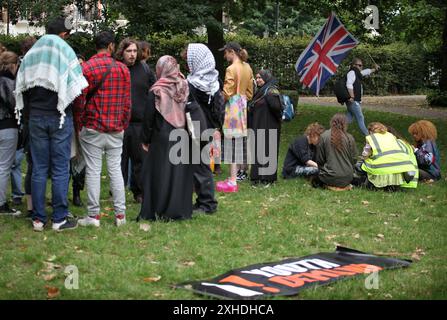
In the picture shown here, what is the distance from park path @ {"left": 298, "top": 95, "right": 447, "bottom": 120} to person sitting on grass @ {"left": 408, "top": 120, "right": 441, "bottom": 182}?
1137 centimetres

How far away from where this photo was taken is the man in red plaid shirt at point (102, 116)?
851 cm

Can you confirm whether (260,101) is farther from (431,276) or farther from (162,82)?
(431,276)

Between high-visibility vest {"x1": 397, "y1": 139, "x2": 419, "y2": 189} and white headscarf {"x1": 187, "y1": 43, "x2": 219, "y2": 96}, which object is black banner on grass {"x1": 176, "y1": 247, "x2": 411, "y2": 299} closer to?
white headscarf {"x1": 187, "y1": 43, "x2": 219, "y2": 96}

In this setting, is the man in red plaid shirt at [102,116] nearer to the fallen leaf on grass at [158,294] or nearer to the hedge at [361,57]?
the fallen leaf on grass at [158,294]

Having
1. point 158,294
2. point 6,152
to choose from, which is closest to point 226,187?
point 6,152

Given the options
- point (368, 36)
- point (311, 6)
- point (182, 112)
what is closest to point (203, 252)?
point (182, 112)

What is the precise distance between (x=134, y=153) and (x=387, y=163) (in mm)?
3666

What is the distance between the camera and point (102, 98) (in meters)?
8.55

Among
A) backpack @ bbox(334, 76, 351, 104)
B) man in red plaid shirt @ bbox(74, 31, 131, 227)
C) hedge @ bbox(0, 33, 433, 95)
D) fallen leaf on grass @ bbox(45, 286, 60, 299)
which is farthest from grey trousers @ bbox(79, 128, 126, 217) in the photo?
hedge @ bbox(0, 33, 433, 95)

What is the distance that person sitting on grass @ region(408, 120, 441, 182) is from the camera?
40.0ft

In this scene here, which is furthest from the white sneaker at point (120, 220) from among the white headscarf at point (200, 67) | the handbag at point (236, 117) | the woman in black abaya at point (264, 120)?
the woman in black abaya at point (264, 120)
